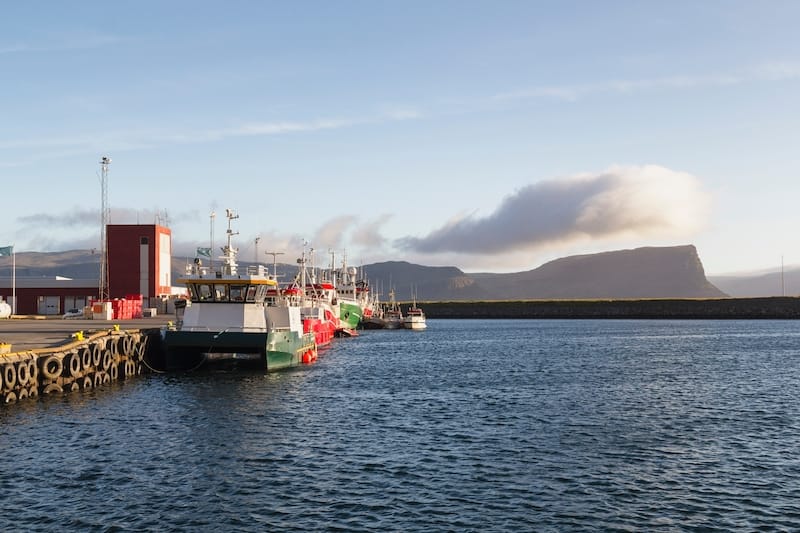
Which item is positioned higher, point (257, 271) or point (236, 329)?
point (257, 271)

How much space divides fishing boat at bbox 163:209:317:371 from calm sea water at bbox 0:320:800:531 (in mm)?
2645

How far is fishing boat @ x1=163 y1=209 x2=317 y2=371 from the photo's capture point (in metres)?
55.7

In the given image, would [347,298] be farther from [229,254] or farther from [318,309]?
[229,254]

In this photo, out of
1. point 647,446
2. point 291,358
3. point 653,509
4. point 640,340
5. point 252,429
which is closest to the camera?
point 653,509

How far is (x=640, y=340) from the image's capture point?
359 feet

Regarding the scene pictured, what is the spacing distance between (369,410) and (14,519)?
22.6 meters

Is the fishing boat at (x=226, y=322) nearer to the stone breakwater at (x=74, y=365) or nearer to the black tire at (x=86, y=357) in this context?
the stone breakwater at (x=74, y=365)

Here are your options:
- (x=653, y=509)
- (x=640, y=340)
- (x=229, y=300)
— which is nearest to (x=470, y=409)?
(x=653, y=509)

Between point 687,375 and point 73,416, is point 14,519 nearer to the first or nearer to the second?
point 73,416

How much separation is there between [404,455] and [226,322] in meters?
31.2

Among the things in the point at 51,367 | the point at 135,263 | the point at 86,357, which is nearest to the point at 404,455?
the point at 51,367

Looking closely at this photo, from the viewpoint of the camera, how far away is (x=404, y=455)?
29719 millimetres

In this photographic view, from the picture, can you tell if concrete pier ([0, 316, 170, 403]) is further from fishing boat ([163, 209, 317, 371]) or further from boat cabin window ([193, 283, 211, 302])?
boat cabin window ([193, 283, 211, 302])

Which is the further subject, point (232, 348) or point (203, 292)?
point (203, 292)
